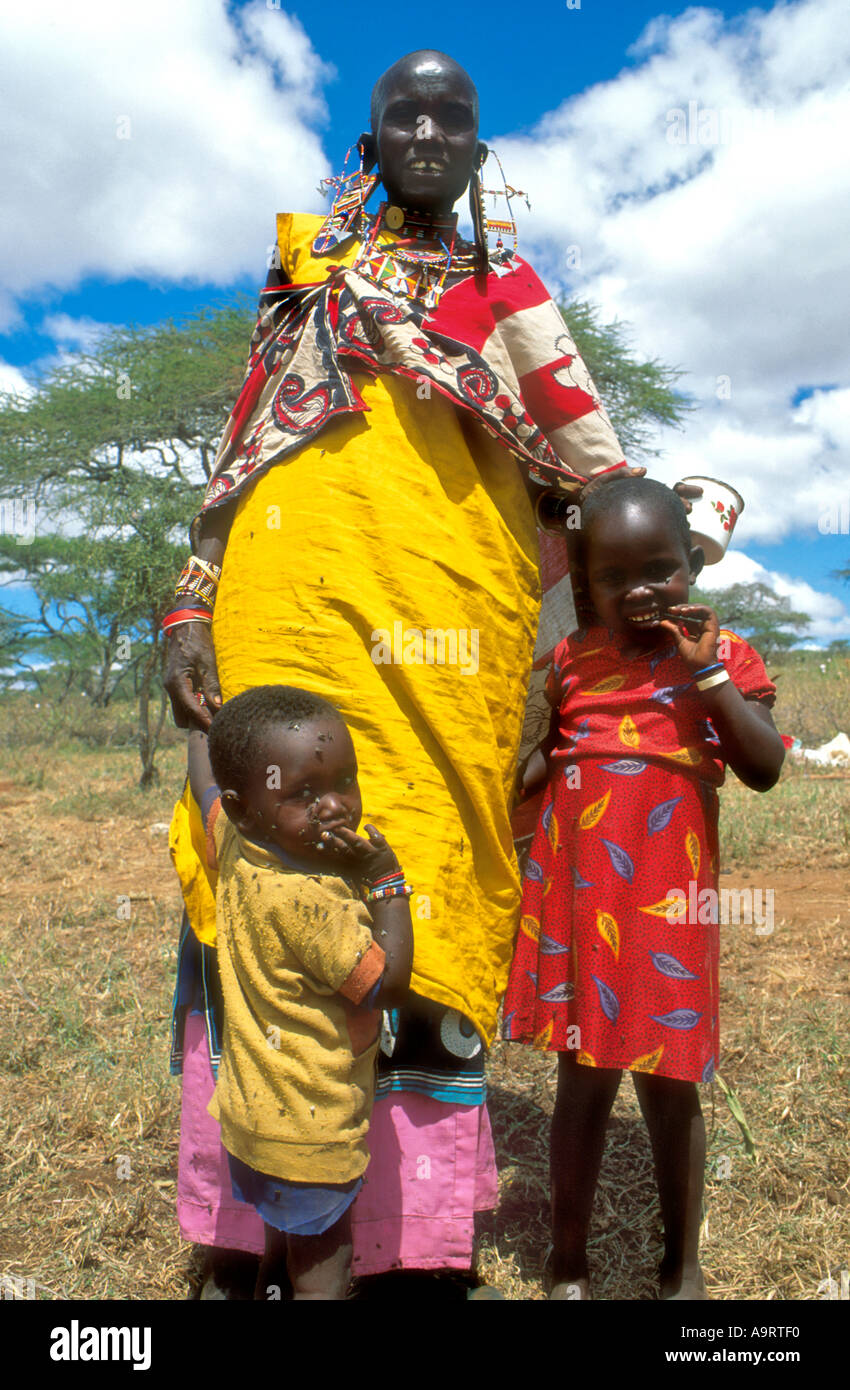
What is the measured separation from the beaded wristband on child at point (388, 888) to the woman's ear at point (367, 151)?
1.59 meters

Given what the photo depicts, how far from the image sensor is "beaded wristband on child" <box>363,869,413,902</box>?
1549 millimetres

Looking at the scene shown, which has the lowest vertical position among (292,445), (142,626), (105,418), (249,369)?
(292,445)

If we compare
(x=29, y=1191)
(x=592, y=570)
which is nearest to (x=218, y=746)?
(x=592, y=570)

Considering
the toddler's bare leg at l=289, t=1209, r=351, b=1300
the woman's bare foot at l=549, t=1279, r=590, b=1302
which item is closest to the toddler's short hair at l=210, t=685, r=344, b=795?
the toddler's bare leg at l=289, t=1209, r=351, b=1300

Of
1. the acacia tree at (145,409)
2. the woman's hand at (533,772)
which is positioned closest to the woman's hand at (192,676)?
the woman's hand at (533,772)

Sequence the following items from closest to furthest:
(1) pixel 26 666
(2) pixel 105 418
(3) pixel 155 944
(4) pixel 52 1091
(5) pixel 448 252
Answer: (5) pixel 448 252
(4) pixel 52 1091
(3) pixel 155 944
(2) pixel 105 418
(1) pixel 26 666

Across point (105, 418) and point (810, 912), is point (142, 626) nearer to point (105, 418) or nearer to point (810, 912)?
point (105, 418)

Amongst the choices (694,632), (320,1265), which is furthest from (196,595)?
(320,1265)

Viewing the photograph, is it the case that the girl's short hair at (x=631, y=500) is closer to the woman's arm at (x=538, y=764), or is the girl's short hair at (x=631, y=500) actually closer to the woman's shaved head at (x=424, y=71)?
the woman's arm at (x=538, y=764)

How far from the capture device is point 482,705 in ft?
5.92

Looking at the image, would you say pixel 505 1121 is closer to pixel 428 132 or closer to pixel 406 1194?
pixel 406 1194

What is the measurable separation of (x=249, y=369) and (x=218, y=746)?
979 millimetres

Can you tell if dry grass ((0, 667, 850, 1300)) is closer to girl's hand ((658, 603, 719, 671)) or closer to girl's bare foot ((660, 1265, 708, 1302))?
girl's bare foot ((660, 1265, 708, 1302))
